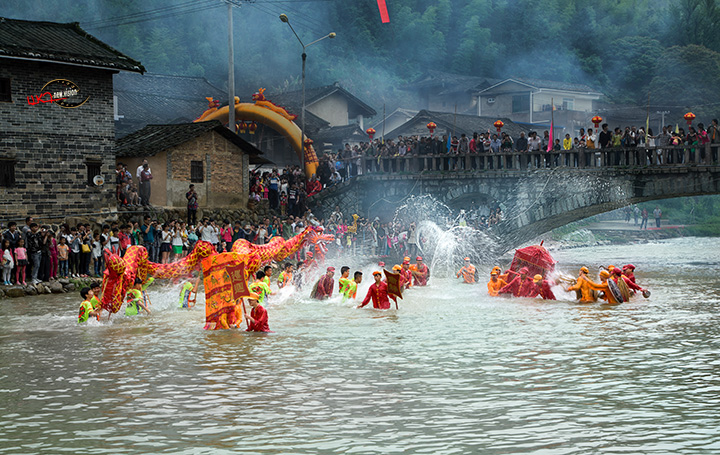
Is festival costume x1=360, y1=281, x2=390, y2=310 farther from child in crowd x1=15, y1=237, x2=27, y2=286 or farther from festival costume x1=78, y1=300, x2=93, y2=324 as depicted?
child in crowd x1=15, y1=237, x2=27, y2=286

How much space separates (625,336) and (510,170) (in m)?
16.6

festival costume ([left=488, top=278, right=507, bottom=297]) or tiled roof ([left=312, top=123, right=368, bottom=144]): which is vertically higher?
tiled roof ([left=312, top=123, right=368, bottom=144])

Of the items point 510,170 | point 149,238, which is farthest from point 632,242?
point 149,238

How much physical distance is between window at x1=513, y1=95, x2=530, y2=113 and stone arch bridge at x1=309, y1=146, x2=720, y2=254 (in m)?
28.1

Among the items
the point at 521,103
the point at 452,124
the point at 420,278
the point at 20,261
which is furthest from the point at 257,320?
the point at 521,103

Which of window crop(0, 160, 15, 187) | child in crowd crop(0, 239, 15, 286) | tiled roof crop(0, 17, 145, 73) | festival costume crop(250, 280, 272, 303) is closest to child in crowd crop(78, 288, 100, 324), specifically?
festival costume crop(250, 280, 272, 303)

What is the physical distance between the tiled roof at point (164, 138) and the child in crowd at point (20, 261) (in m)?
10.1

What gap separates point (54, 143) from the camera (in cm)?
2769

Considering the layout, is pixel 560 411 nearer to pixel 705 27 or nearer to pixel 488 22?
pixel 705 27

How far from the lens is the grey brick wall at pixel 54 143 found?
2670cm

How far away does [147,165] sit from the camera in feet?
102

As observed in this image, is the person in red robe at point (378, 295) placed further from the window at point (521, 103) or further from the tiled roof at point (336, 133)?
the window at point (521, 103)

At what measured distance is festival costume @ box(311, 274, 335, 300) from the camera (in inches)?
848

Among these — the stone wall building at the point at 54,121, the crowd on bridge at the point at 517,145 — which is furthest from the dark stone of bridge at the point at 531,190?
the stone wall building at the point at 54,121
